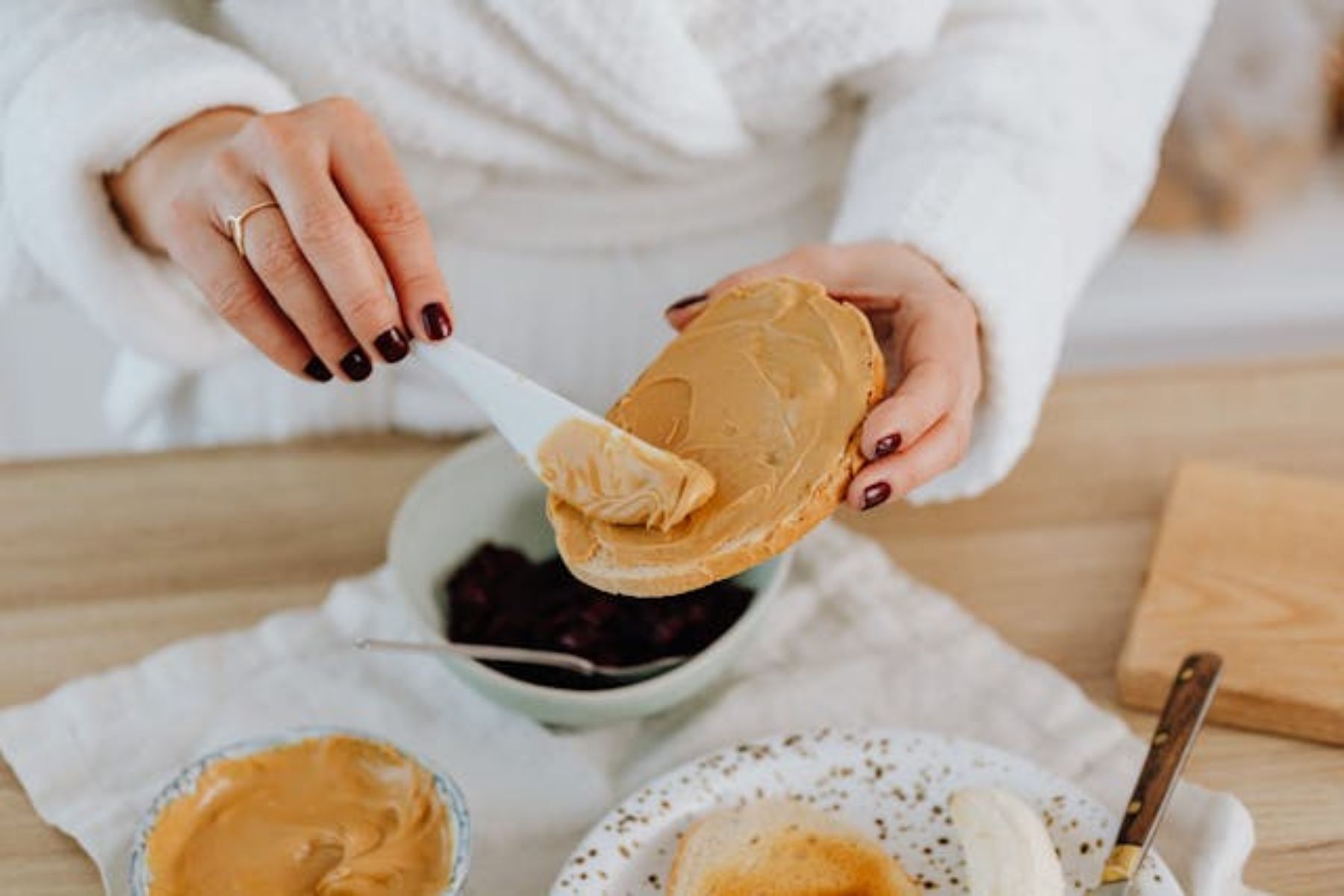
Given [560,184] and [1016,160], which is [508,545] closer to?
[560,184]

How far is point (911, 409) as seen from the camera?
0.72 meters

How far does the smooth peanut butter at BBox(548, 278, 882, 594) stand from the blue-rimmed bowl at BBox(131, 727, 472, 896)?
120mm

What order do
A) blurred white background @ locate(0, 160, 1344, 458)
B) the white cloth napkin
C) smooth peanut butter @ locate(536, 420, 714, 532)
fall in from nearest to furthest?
smooth peanut butter @ locate(536, 420, 714, 532) → the white cloth napkin → blurred white background @ locate(0, 160, 1344, 458)

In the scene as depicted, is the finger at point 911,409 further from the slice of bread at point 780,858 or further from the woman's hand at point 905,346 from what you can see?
the slice of bread at point 780,858

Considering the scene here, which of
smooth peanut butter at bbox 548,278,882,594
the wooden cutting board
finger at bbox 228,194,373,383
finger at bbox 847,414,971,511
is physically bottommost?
the wooden cutting board

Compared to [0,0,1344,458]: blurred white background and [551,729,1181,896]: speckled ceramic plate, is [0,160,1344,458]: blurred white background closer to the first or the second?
[0,0,1344,458]: blurred white background

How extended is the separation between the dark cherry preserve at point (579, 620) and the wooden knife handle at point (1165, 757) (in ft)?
0.71

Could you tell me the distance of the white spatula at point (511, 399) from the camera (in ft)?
2.33

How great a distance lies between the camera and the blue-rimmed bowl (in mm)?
689

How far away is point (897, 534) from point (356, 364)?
0.37 metres

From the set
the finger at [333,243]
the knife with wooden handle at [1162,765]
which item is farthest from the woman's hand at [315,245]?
the knife with wooden handle at [1162,765]

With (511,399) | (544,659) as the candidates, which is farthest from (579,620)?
(511,399)

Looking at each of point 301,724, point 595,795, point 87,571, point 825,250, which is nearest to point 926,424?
point 825,250

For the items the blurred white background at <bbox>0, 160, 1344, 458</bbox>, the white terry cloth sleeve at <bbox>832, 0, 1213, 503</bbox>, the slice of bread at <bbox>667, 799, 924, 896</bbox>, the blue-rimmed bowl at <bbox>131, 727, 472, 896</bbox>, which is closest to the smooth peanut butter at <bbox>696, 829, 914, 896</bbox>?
the slice of bread at <bbox>667, 799, 924, 896</bbox>
